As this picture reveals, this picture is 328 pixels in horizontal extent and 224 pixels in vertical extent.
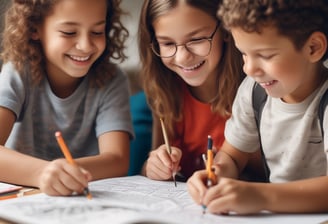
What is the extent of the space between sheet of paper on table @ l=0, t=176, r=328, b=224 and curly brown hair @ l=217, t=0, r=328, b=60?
0.29m

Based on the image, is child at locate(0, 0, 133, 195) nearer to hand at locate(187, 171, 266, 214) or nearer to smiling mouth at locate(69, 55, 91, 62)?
smiling mouth at locate(69, 55, 91, 62)

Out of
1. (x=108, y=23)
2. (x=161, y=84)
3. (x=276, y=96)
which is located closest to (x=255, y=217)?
(x=276, y=96)

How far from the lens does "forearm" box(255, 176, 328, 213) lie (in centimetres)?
86

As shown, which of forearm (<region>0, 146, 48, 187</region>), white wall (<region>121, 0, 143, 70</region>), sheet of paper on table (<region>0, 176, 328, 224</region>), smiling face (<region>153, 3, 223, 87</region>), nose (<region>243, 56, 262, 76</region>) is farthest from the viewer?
white wall (<region>121, 0, 143, 70</region>)

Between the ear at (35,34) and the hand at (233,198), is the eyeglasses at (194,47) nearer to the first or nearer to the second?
the ear at (35,34)

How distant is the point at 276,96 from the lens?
0.99m

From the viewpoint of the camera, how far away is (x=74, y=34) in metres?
1.26

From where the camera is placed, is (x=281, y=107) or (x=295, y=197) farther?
(x=281, y=107)

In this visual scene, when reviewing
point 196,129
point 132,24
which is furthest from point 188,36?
point 132,24

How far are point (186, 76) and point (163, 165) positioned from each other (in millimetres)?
241

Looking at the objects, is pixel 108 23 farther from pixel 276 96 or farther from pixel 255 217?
pixel 255 217

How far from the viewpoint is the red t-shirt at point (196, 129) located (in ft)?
4.63

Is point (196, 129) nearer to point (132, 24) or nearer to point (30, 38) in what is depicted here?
point (30, 38)

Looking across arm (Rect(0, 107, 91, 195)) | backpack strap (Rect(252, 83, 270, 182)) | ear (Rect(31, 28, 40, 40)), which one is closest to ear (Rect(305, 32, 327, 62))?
backpack strap (Rect(252, 83, 270, 182))
